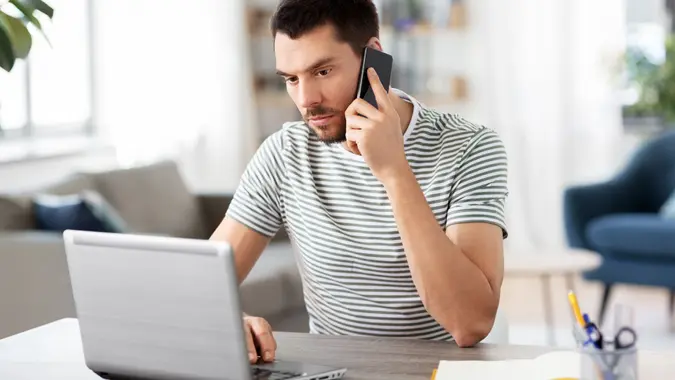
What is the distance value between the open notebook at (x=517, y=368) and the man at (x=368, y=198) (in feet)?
0.52

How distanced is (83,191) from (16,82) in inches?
36.6

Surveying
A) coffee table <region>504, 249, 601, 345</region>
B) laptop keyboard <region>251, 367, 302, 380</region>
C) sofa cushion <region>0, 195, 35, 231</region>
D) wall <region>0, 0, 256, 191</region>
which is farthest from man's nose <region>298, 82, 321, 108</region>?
wall <region>0, 0, 256, 191</region>

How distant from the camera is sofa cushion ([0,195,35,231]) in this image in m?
3.67

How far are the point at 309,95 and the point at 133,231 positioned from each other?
2.37 meters

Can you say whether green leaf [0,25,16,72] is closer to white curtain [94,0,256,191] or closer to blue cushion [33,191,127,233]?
blue cushion [33,191,127,233]

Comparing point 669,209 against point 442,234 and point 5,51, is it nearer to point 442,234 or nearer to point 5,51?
point 442,234

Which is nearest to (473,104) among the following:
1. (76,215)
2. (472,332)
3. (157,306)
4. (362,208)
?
(76,215)

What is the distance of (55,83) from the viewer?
16.6 feet

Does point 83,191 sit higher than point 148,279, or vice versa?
point 148,279

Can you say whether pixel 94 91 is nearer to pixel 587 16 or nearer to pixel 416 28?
pixel 416 28

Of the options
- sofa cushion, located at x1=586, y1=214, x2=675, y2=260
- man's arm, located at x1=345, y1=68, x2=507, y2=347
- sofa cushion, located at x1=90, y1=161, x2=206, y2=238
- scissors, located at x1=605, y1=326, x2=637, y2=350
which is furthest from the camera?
sofa cushion, located at x1=586, y1=214, x2=675, y2=260

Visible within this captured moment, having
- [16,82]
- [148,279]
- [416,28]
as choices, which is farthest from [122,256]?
[416,28]

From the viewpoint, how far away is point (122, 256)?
54.8 inches

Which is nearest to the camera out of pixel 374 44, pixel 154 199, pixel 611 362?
pixel 611 362
